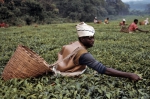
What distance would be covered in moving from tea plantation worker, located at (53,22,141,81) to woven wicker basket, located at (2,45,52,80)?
14.3 inches

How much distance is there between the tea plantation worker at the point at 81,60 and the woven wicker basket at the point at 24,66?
36cm

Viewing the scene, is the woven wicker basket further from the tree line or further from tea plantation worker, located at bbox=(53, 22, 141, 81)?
the tree line

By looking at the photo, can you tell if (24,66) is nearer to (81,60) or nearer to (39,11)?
(81,60)

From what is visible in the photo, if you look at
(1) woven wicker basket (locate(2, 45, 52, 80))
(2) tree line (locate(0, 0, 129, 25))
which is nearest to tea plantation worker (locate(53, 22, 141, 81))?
(1) woven wicker basket (locate(2, 45, 52, 80))

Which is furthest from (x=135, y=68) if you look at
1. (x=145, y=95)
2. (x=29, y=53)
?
(x=29, y=53)

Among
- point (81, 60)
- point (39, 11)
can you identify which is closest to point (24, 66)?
point (81, 60)

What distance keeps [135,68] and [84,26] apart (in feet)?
6.14

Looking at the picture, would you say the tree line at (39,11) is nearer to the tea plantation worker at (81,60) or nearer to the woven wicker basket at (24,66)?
the woven wicker basket at (24,66)

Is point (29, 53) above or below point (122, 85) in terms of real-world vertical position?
above

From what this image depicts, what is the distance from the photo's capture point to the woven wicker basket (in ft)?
12.5

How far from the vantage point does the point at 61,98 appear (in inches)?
124

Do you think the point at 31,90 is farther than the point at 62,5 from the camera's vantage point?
No

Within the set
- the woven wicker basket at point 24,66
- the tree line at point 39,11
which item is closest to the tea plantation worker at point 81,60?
the woven wicker basket at point 24,66

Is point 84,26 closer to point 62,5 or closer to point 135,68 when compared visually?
point 135,68
